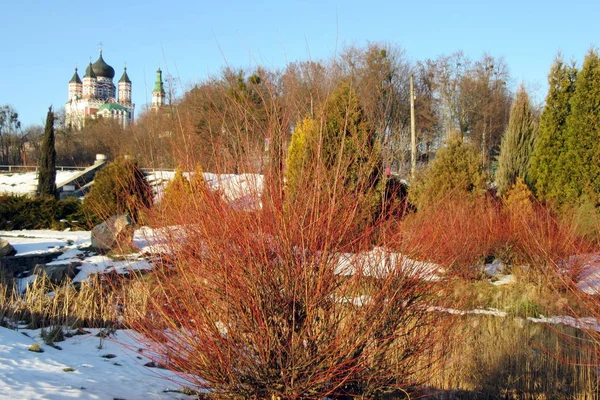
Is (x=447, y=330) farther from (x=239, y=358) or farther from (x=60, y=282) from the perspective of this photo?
(x=60, y=282)

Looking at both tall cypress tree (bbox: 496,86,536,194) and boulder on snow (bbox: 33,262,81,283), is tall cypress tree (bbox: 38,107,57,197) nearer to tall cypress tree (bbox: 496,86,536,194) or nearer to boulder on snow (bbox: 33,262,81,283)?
boulder on snow (bbox: 33,262,81,283)

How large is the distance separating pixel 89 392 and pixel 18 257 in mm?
7267

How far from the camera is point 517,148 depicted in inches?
550

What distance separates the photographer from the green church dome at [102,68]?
299ft

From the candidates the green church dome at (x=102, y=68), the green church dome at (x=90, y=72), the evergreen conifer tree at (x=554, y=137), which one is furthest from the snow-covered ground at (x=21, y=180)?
the green church dome at (x=90, y=72)

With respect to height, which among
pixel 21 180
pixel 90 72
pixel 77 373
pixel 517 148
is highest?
pixel 90 72

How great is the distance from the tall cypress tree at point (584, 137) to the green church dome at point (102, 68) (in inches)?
3619

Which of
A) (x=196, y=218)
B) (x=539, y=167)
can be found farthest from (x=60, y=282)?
(x=539, y=167)

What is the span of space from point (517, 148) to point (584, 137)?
3425 mm

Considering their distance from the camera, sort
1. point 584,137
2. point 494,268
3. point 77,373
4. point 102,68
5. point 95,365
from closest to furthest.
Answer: point 77,373 < point 95,365 < point 494,268 < point 584,137 < point 102,68

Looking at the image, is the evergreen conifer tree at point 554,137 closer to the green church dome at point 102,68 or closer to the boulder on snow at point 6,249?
the boulder on snow at point 6,249

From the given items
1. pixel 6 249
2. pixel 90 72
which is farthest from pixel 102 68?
pixel 6 249

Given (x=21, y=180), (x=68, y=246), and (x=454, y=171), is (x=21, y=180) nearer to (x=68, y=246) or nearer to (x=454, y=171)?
(x=68, y=246)

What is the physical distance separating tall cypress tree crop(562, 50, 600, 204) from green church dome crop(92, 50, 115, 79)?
9193cm
